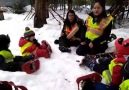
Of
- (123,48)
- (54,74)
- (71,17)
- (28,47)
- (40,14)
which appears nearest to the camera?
(123,48)

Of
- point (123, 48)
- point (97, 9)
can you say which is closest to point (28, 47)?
point (97, 9)

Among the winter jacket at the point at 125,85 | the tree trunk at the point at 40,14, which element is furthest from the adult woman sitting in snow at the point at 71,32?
the winter jacket at the point at 125,85

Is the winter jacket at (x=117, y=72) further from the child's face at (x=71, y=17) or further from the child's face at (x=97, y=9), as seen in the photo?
the child's face at (x=71, y=17)

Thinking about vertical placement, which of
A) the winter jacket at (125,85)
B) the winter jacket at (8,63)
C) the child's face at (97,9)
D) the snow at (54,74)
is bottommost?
the snow at (54,74)

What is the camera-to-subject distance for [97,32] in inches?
224

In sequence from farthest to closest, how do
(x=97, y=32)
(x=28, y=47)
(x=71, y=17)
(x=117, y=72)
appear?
(x=71, y=17) < (x=97, y=32) < (x=28, y=47) < (x=117, y=72)

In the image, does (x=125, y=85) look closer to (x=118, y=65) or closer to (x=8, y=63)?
(x=118, y=65)

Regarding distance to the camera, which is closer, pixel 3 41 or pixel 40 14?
pixel 3 41

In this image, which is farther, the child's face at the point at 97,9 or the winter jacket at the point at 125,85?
the child's face at the point at 97,9

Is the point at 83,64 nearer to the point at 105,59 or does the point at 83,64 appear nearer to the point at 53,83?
the point at 105,59

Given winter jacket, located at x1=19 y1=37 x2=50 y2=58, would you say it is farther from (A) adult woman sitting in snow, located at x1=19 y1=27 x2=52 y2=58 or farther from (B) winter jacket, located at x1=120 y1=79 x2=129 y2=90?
(B) winter jacket, located at x1=120 y1=79 x2=129 y2=90

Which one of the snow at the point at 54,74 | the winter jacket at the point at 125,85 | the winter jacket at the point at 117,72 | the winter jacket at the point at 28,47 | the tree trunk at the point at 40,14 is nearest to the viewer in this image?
the winter jacket at the point at 125,85

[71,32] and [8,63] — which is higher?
[71,32]

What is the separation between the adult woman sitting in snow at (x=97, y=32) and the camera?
5.59 metres
